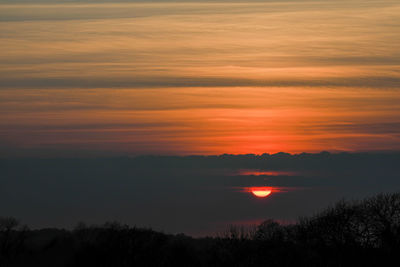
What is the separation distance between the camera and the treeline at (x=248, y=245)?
99.6 m

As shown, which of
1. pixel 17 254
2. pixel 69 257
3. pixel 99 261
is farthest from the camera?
pixel 17 254

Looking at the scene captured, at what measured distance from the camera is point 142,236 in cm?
11744

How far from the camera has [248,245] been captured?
117500 mm

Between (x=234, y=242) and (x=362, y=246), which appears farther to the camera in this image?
(x=234, y=242)

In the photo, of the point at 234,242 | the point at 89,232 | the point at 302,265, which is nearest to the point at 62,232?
the point at 89,232

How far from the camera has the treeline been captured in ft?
327

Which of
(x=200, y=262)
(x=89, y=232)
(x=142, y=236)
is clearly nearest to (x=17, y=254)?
(x=89, y=232)

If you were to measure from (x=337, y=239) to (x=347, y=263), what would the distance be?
10.4m

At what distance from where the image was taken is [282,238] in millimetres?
116188

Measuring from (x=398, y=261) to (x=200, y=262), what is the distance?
32.3 metres

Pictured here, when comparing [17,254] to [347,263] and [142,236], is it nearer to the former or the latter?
[142,236]

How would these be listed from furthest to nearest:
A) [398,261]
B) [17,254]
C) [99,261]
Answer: [17,254] → [99,261] → [398,261]

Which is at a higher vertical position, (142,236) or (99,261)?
(142,236)

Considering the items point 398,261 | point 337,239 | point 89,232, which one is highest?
point 89,232
